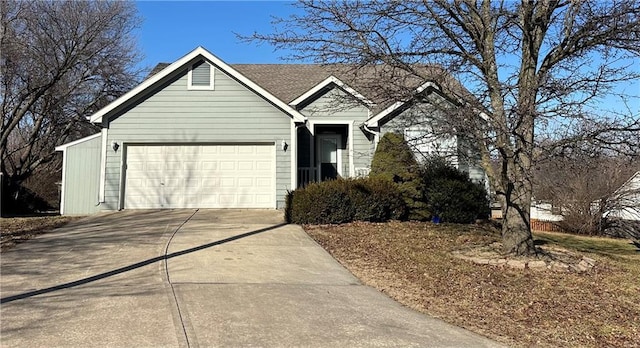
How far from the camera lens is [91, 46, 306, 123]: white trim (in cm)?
1418

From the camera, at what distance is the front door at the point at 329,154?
1694 cm

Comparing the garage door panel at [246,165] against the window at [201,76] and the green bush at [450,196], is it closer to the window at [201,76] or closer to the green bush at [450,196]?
the window at [201,76]

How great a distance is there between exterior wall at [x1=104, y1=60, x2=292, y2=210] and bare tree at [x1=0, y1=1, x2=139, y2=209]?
465 centimetres

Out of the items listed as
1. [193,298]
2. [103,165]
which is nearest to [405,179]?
[193,298]

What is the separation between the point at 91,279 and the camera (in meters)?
6.21

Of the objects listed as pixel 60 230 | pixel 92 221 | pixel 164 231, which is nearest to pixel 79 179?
pixel 92 221

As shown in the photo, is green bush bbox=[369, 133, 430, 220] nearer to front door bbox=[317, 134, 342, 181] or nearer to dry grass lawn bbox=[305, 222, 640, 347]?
dry grass lawn bbox=[305, 222, 640, 347]

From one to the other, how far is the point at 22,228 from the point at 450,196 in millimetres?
10908

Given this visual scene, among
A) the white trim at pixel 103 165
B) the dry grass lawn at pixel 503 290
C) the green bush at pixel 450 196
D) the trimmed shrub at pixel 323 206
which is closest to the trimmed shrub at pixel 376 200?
the trimmed shrub at pixel 323 206

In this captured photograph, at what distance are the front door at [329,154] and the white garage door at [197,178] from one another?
277cm

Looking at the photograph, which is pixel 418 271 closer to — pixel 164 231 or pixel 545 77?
pixel 545 77

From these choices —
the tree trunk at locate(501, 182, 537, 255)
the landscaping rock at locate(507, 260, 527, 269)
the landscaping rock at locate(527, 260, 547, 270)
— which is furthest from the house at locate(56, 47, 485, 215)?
the landscaping rock at locate(527, 260, 547, 270)

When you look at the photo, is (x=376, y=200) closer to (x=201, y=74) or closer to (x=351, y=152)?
(x=351, y=152)

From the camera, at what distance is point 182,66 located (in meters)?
14.5
